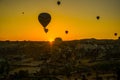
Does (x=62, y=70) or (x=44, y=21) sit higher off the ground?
(x=44, y=21)

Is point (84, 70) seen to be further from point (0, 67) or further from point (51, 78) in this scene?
point (0, 67)

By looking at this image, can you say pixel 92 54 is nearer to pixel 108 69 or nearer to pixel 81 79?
pixel 108 69

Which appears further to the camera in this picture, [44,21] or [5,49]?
[5,49]

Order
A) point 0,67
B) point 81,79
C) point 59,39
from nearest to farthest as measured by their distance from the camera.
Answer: point 81,79 → point 0,67 → point 59,39

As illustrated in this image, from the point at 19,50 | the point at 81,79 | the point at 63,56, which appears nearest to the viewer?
the point at 81,79

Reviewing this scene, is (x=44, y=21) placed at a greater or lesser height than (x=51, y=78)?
greater

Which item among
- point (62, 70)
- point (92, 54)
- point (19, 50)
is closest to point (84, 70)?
point (62, 70)

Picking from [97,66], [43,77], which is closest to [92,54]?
[97,66]
